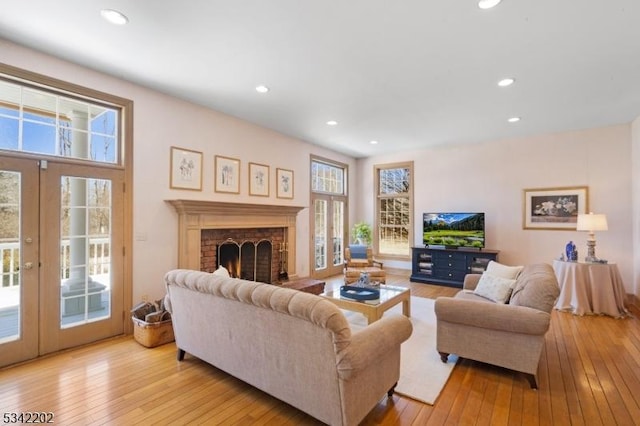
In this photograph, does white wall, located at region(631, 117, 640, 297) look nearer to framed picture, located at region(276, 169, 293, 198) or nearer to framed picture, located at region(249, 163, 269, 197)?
framed picture, located at region(276, 169, 293, 198)

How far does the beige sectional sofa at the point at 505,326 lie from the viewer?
246 centimetres

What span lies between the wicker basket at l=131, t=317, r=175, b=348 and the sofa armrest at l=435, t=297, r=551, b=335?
284 centimetres

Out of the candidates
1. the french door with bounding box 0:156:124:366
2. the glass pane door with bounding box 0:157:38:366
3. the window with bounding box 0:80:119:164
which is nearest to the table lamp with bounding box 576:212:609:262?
the french door with bounding box 0:156:124:366

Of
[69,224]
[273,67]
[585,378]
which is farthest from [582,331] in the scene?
[69,224]

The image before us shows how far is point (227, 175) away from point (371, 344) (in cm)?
359

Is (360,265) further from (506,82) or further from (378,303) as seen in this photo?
(506,82)

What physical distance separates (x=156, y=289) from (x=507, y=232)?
20.2 ft

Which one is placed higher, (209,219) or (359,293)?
(209,219)

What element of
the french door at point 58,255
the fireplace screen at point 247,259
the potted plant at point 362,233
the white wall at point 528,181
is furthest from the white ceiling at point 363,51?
the potted plant at point 362,233

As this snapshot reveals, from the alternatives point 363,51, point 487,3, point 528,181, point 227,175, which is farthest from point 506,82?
point 227,175

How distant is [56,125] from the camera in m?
3.15

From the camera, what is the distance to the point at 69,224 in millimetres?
3197

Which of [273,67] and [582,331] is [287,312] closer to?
[273,67]

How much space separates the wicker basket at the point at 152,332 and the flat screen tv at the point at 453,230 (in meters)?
5.10
